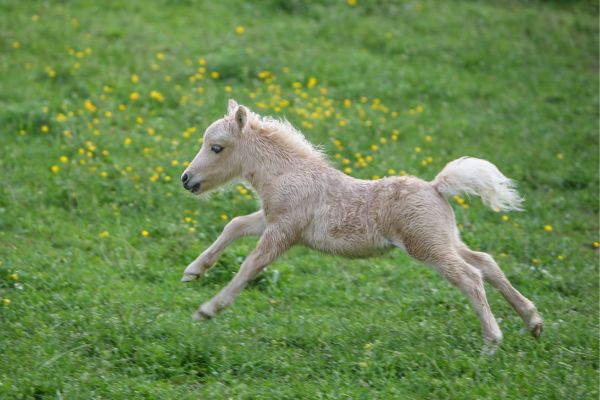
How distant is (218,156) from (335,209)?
→ 1.17 m

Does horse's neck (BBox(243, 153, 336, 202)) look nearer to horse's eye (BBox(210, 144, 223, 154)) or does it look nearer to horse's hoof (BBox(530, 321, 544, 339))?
horse's eye (BBox(210, 144, 223, 154))

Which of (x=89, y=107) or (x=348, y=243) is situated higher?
(x=89, y=107)

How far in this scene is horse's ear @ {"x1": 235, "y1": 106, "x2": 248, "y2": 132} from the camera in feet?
22.6

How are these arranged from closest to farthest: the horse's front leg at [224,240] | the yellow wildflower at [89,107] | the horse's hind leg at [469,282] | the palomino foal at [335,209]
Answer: the horse's hind leg at [469,282] < the palomino foal at [335,209] < the horse's front leg at [224,240] < the yellow wildflower at [89,107]

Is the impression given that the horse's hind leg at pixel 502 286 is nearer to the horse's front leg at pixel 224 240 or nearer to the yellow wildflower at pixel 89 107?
the horse's front leg at pixel 224 240

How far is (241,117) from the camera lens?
6.95 meters

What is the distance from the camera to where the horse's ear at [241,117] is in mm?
6884

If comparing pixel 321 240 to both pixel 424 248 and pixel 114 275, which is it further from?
pixel 114 275

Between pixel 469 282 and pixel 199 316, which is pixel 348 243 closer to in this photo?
pixel 469 282

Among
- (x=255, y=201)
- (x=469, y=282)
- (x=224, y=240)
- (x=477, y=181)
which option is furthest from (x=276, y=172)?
(x=255, y=201)

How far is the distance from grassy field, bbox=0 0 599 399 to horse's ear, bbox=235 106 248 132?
2.25 ft

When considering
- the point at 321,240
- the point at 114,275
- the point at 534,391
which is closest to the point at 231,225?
the point at 321,240

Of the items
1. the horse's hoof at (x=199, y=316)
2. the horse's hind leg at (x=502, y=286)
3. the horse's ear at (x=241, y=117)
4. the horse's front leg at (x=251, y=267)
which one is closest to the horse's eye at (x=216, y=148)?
the horse's ear at (x=241, y=117)

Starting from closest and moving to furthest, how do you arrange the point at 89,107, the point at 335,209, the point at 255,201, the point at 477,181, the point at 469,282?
1. the point at 469,282
2. the point at 477,181
3. the point at 335,209
4. the point at 255,201
5. the point at 89,107
